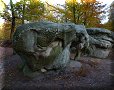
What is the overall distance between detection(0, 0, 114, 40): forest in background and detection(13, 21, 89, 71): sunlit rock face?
33.3ft

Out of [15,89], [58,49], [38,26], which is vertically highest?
[38,26]

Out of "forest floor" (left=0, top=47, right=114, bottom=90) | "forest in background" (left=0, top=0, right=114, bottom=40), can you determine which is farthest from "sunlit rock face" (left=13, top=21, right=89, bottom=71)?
"forest in background" (left=0, top=0, right=114, bottom=40)

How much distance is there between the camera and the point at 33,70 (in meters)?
8.59

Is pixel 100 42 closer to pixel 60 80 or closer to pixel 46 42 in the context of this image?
pixel 46 42

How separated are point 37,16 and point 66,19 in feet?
8.94

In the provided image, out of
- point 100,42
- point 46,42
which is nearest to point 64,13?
point 100,42

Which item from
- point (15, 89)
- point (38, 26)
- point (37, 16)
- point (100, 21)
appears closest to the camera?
point (15, 89)

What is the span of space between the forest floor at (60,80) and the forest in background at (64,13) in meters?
10.1

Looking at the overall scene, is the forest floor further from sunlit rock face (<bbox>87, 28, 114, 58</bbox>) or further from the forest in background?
the forest in background

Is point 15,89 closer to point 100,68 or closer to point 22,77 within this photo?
point 22,77

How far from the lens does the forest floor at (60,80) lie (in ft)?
25.7

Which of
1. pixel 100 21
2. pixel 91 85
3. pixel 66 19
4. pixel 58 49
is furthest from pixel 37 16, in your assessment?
pixel 91 85

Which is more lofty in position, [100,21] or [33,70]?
[100,21]

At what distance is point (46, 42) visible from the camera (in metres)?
8.45
